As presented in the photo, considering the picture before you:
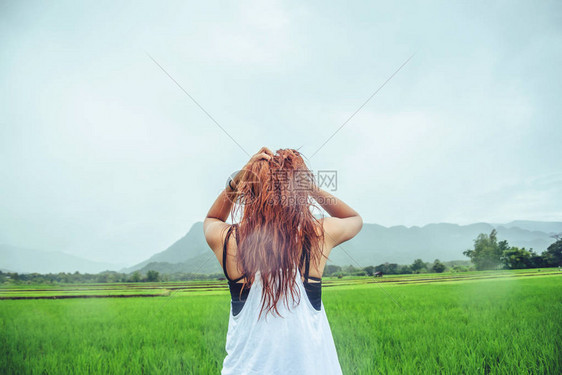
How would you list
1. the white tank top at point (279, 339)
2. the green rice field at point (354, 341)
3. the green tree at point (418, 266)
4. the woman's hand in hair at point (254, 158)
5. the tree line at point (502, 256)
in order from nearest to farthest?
1. the white tank top at point (279, 339)
2. the woman's hand in hair at point (254, 158)
3. the green rice field at point (354, 341)
4. the tree line at point (502, 256)
5. the green tree at point (418, 266)

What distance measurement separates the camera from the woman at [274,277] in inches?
62.7

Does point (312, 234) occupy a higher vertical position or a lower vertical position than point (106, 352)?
higher

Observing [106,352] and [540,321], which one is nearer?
[106,352]

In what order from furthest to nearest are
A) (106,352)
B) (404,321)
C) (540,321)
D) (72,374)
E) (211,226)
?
(404,321)
(540,321)
(106,352)
(72,374)
(211,226)

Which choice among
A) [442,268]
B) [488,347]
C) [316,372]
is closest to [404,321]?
[488,347]

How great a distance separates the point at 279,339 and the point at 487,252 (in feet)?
73.4

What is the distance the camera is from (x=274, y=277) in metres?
1.59

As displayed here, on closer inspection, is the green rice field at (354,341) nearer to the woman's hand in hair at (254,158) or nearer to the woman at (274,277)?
the woman at (274,277)

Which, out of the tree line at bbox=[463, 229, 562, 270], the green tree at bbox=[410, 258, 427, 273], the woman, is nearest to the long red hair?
the woman

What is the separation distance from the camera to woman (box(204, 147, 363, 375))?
1593 mm

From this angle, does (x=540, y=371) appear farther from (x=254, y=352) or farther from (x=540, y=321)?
(x=254, y=352)

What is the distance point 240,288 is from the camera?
64.8 inches

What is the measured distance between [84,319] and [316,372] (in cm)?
886

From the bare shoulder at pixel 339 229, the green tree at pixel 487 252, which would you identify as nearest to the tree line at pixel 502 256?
the green tree at pixel 487 252
